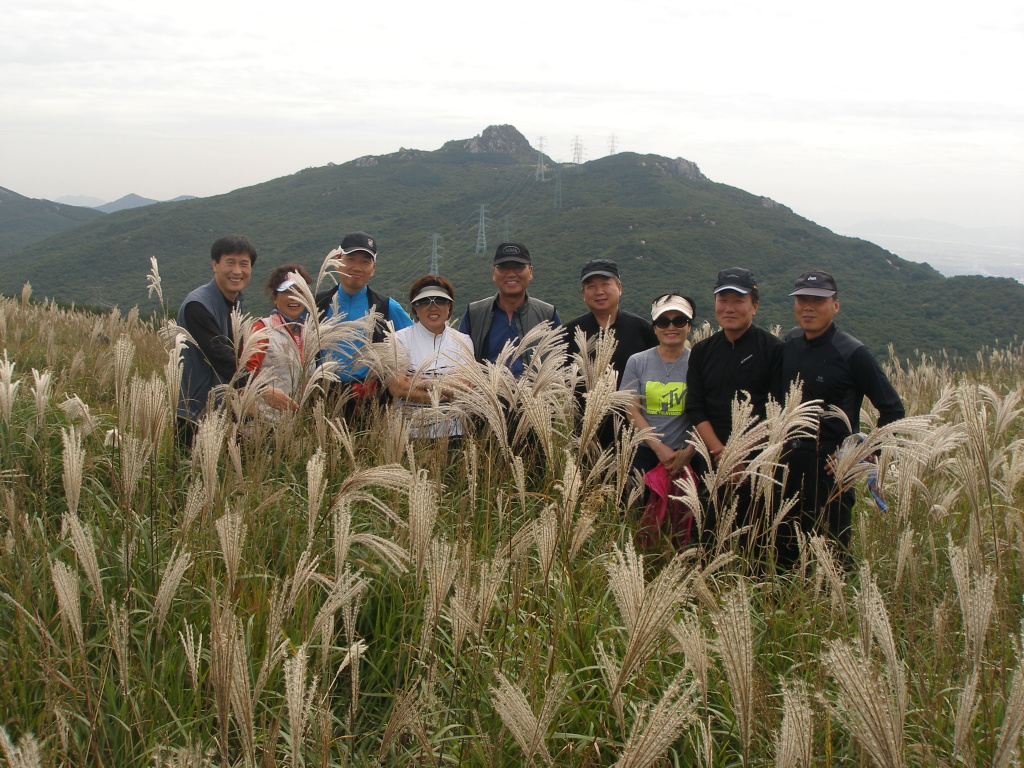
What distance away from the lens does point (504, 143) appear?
14412 centimetres

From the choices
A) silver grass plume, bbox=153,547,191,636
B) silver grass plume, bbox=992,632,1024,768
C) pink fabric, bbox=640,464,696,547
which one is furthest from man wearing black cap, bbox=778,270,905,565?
silver grass plume, bbox=153,547,191,636

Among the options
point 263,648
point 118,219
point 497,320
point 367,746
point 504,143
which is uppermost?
point 504,143

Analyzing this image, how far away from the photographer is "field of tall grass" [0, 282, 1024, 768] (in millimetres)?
1327

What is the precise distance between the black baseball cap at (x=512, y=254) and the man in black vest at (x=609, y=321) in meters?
0.46

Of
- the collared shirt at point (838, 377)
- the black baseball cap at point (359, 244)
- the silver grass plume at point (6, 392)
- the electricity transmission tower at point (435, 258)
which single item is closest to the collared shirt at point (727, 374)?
the collared shirt at point (838, 377)

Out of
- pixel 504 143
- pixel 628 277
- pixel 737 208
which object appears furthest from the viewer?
pixel 504 143

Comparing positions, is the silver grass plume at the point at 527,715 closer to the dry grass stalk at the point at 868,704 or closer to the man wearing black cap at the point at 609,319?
the dry grass stalk at the point at 868,704

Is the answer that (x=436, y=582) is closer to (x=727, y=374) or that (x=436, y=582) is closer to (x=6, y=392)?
(x=6, y=392)

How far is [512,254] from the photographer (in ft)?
16.3

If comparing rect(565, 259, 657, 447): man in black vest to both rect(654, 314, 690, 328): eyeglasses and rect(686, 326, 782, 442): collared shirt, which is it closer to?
rect(654, 314, 690, 328): eyeglasses

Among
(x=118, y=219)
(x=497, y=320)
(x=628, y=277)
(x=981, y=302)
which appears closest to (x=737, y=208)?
(x=628, y=277)

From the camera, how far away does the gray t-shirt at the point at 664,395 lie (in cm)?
443

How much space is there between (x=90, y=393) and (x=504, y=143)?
148 meters

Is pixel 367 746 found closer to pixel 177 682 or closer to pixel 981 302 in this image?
pixel 177 682
